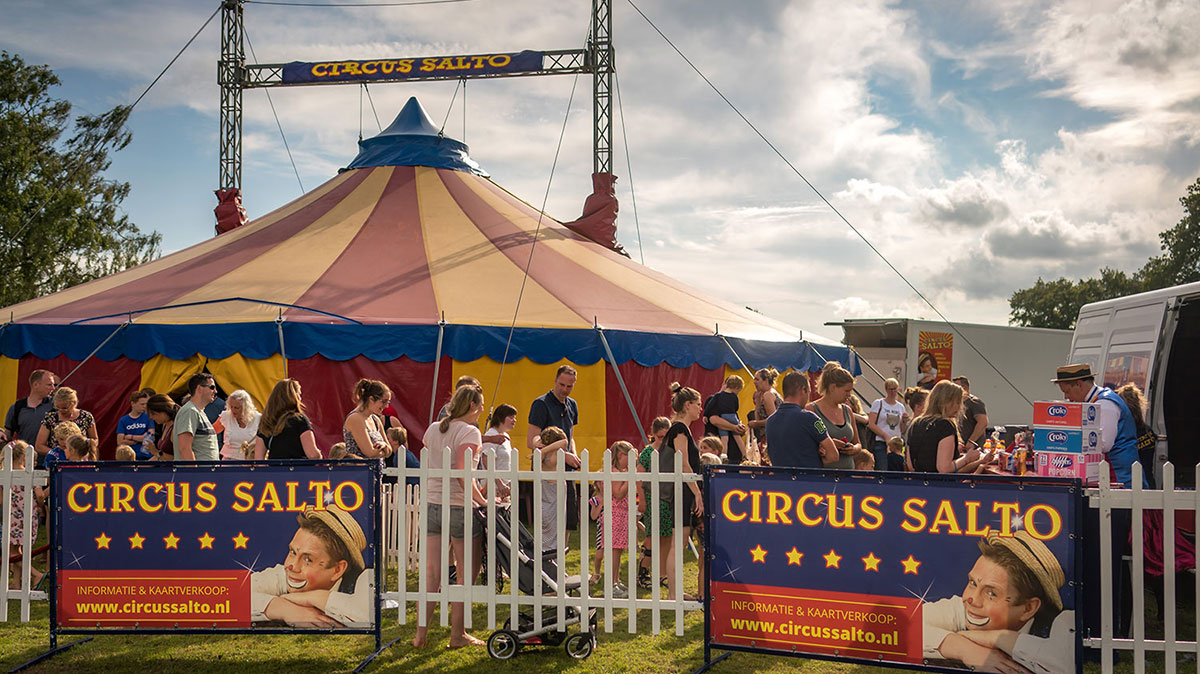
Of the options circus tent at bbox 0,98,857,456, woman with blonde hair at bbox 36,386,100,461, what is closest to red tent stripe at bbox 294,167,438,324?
circus tent at bbox 0,98,857,456

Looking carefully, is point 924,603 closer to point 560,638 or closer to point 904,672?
point 904,672

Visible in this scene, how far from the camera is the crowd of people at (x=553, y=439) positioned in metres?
4.79

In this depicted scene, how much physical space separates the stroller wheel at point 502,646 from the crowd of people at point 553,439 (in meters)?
0.31

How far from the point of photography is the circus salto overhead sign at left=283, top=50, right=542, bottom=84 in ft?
42.5

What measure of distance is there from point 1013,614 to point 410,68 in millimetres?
11727

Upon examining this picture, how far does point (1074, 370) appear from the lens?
5484 mm

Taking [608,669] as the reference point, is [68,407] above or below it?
above

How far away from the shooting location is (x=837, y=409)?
18.2 ft

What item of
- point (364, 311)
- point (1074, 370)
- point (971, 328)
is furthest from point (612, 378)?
point (971, 328)

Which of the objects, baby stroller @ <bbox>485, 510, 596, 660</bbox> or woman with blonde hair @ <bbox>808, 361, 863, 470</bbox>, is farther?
woman with blonde hair @ <bbox>808, 361, 863, 470</bbox>

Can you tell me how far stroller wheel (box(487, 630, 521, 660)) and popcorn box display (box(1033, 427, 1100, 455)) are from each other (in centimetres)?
282

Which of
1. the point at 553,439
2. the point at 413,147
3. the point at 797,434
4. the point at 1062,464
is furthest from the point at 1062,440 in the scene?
the point at 413,147

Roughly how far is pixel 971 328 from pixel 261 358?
11714mm

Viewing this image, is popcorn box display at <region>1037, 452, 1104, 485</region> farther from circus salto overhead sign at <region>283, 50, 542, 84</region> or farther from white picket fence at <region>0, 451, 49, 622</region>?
circus salto overhead sign at <region>283, 50, 542, 84</region>
